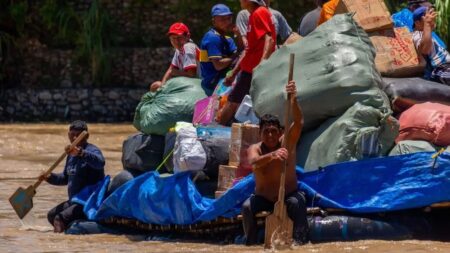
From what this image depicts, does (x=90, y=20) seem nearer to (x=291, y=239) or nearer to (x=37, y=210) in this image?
(x=37, y=210)

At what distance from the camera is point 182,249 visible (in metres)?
8.98

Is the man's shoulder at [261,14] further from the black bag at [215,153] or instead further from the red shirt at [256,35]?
the black bag at [215,153]

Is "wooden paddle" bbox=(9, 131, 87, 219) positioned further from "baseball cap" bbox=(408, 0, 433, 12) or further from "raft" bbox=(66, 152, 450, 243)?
"baseball cap" bbox=(408, 0, 433, 12)

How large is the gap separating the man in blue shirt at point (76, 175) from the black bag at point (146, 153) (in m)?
0.30

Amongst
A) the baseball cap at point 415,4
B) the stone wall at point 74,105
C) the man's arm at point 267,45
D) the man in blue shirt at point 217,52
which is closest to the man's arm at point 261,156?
the man's arm at point 267,45

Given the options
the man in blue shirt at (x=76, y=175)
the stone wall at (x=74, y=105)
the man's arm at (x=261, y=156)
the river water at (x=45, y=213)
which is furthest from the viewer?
the stone wall at (x=74, y=105)

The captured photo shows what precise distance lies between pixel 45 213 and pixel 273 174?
136 inches

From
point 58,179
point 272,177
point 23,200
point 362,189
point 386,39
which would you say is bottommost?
point 23,200

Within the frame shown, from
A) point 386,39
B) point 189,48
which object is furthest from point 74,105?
point 386,39

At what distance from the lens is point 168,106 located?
10.5 metres

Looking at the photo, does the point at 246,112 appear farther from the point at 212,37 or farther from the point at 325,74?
the point at 212,37

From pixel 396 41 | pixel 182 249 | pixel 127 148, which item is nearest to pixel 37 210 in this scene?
pixel 127 148

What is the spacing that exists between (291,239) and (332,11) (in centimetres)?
251

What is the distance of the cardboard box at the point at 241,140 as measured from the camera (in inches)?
364
